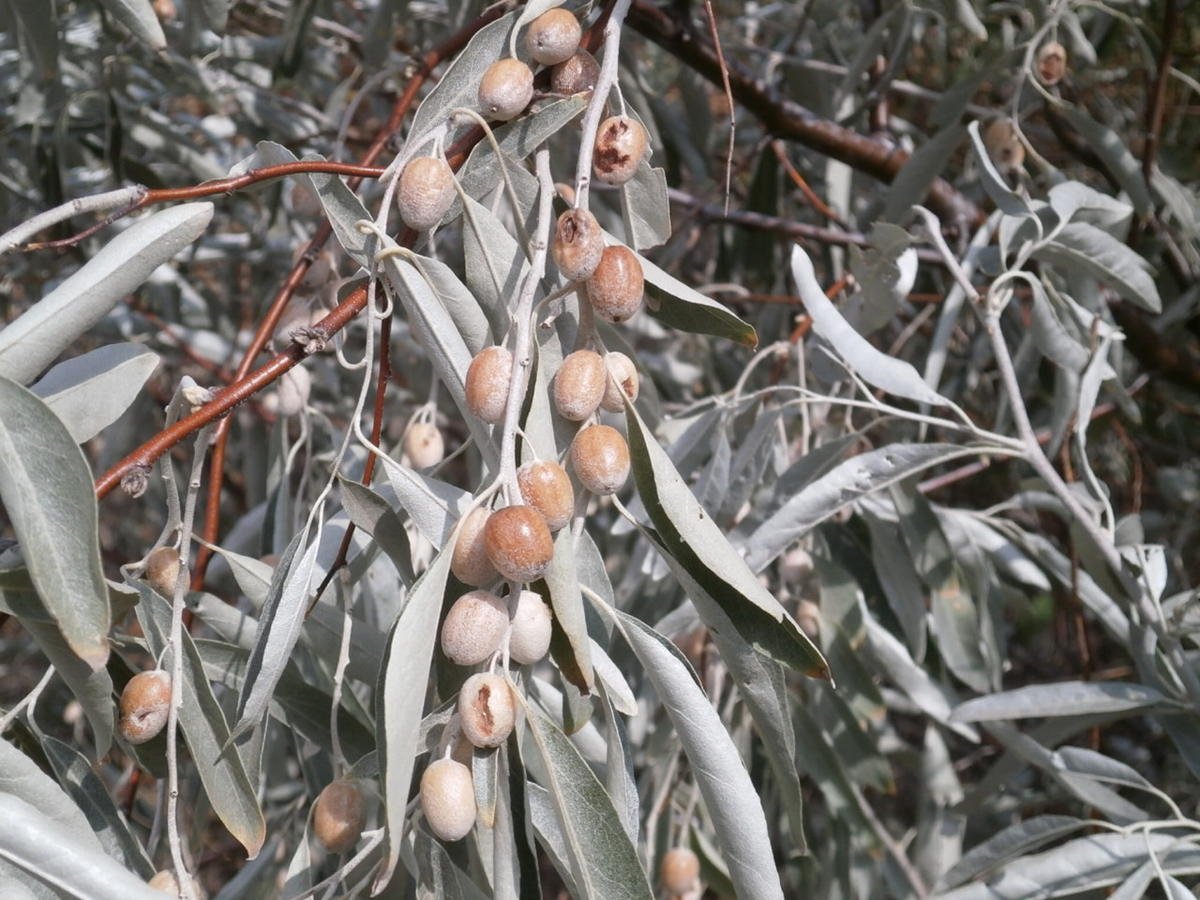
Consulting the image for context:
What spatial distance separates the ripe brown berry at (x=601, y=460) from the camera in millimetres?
555

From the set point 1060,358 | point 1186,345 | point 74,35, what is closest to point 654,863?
point 1060,358

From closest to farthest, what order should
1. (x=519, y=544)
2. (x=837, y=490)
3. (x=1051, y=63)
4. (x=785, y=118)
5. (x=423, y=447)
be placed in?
(x=519, y=544), (x=837, y=490), (x=423, y=447), (x=1051, y=63), (x=785, y=118)

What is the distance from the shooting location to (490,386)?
1.79 ft

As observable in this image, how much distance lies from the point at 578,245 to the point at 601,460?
105 mm

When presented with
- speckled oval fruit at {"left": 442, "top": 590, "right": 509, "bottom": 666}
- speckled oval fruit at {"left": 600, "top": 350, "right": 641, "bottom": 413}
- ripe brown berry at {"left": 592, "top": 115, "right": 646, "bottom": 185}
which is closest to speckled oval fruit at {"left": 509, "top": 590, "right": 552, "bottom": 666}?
speckled oval fruit at {"left": 442, "top": 590, "right": 509, "bottom": 666}

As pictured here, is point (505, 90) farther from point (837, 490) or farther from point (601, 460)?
point (837, 490)

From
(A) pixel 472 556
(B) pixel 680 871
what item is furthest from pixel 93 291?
(B) pixel 680 871

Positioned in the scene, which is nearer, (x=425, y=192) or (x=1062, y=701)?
(x=425, y=192)

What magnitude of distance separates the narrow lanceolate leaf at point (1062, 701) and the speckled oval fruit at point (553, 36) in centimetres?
59

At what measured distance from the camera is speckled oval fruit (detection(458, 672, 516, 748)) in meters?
0.52

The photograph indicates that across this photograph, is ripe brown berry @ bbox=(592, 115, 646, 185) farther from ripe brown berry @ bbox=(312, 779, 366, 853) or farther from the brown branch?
the brown branch

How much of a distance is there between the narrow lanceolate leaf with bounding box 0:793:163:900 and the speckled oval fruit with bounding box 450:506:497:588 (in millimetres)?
194

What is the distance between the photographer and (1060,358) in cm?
100

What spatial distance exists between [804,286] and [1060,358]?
282 millimetres
